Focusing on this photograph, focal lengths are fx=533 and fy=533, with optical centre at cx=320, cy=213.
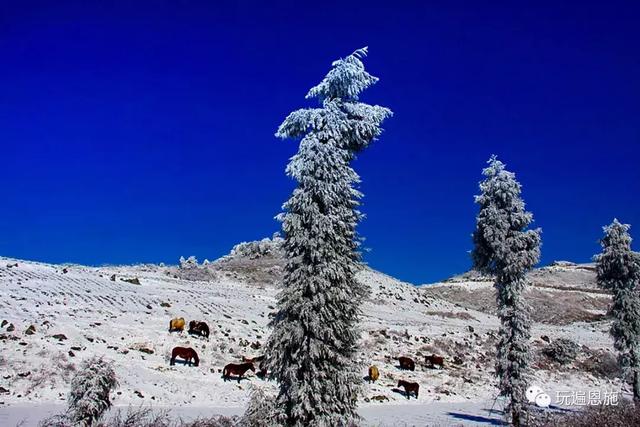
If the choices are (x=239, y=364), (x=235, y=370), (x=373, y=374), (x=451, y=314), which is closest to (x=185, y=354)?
(x=239, y=364)

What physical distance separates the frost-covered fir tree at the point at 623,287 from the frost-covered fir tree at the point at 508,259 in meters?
9.89

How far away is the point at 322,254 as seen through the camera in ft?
50.7

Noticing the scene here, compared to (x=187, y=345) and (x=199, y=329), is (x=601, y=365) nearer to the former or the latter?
(x=199, y=329)

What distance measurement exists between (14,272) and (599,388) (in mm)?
49851

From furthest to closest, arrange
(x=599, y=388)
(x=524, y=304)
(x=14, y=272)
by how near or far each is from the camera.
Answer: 1. (x=14, y=272)
2. (x=599, y=388)
3. (x=524, y=304)

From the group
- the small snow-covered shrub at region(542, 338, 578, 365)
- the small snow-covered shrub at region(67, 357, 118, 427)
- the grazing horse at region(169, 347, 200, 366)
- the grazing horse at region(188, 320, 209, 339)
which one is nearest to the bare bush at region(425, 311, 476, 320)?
the small snow-covered shrub at region(542, 338, 578, 365)

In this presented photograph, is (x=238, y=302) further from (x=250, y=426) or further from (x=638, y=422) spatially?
(x=638, y=422)

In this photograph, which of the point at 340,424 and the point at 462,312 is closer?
the point at 340,424

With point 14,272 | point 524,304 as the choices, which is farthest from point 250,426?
point 14,272

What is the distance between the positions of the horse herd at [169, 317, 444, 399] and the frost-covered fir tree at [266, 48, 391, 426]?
928 cm

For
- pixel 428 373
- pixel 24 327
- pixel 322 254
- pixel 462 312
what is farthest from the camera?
pixel 462 312

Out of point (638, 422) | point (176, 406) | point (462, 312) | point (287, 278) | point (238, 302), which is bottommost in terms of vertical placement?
point (176, 406)

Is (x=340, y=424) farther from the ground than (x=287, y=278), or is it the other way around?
(x=287, y=278)

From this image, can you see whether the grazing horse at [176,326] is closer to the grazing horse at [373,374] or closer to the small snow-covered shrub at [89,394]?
the grazing horse at [373,374]
